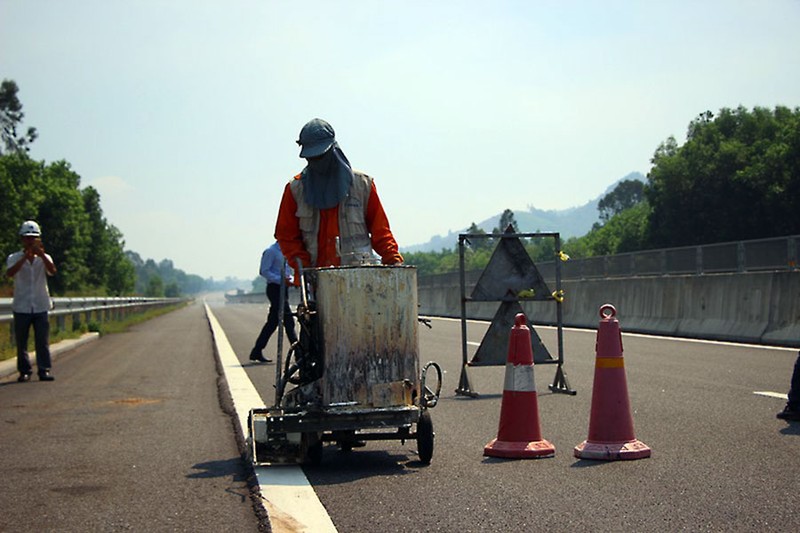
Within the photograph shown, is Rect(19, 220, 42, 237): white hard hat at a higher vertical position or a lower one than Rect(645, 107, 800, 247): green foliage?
lower

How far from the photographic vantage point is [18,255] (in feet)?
45.6

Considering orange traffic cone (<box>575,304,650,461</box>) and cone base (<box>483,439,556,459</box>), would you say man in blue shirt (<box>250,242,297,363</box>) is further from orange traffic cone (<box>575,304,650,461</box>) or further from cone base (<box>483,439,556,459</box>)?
orange traffic cone (<box>575,304,650,461</box>)

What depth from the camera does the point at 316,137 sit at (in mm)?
6922

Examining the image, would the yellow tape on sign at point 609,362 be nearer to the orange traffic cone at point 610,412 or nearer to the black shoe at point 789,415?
the orange traffic cone at point 610,412

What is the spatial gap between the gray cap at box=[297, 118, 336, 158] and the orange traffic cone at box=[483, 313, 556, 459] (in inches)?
69.9

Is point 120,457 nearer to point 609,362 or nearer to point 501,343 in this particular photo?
point 609,362

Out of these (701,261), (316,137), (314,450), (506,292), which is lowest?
(314,450)

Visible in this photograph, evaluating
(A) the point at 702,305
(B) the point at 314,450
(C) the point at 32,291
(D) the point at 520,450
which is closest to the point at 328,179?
(B) the point at 314,450

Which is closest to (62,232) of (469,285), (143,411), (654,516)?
(469,285)

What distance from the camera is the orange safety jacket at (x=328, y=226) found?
719cm

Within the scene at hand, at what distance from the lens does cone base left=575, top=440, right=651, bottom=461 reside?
6.80 meters

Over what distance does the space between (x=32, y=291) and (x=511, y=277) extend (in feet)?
20.4

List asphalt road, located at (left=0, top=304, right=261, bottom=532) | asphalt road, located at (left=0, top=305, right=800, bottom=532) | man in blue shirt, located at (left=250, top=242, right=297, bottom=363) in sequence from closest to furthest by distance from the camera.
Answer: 1. asphalt road, located at (left=0, top=305, right=800, bottom=532)
2. asphalt road, located at (left=0, top=304, right=261, bottom=532)
3. man in blue shirt, located at (left=250, top=242, right=297, bottom=363)

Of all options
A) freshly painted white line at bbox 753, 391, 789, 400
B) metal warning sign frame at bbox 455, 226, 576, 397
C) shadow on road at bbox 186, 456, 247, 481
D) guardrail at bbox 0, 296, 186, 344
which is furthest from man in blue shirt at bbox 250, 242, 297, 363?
shadow on road at bbox 186, 456, 247, 481
